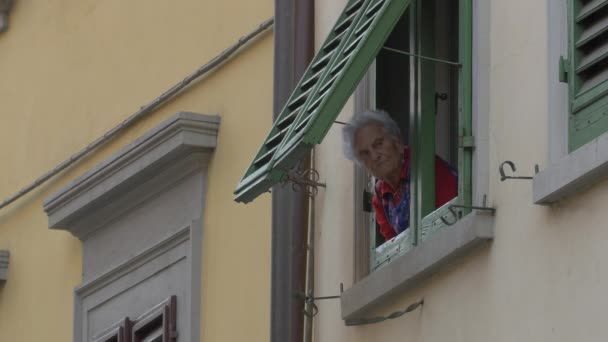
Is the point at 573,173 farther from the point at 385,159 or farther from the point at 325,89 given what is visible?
the point at 385,159

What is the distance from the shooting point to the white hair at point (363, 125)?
9.34m

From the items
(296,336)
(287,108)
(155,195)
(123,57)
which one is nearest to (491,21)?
(287,108)

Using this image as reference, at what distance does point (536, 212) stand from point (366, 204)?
1.85 metres

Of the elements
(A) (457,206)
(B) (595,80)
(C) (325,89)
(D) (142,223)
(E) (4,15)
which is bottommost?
(A) (457,206)

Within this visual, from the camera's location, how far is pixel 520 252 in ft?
26.1

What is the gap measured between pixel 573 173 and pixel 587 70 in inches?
16.3

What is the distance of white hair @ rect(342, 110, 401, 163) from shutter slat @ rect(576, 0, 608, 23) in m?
1.70

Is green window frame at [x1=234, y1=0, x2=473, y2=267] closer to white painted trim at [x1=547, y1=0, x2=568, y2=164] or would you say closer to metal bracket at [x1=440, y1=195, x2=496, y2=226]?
metal bracket at [x1=440, y1=195, x2=496, y2=226]

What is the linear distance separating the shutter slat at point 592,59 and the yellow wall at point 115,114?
321 cm

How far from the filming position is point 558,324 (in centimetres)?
758

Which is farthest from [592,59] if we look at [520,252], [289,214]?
[289,214]

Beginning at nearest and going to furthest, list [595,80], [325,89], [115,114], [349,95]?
[595,80]
[349,95]
[325,89]
[115,114]

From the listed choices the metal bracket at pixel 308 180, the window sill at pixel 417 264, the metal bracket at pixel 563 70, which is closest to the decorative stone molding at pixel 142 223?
the metal bracket at pixel 308 180

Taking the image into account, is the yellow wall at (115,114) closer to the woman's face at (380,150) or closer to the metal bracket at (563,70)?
the woman's face at (380,150)
